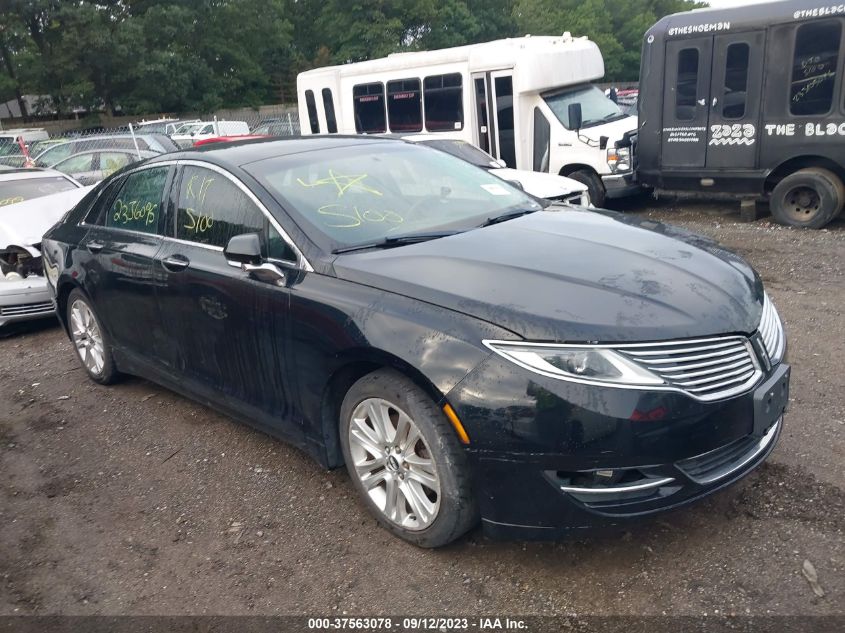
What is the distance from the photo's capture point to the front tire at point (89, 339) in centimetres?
510

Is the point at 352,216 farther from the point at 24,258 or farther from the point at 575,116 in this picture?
the point at 575,116

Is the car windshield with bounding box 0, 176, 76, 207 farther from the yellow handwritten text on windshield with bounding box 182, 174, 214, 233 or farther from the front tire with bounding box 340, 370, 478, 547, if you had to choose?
the front tire with bounding box 340, 370, 478, 547

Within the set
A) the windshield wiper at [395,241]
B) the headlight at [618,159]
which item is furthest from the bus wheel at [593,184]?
the windshield wiper at [395,241]

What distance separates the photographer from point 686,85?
9.75m

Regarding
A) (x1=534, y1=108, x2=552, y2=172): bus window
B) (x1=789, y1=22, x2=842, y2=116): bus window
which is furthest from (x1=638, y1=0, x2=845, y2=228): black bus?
(x1=534, y1=108, x2=552, y2=172): bus window

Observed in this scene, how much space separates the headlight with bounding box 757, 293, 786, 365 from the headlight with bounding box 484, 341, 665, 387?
674 millimetres

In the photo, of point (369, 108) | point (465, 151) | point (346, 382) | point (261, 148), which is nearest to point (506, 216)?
point (346, 382)

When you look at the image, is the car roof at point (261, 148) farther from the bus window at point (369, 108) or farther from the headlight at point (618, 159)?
the bus window at point (369, 108)

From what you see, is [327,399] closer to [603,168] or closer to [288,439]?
[288,439]

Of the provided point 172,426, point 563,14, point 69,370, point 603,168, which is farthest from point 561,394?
point 563,14

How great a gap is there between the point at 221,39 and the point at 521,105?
38.2 meters

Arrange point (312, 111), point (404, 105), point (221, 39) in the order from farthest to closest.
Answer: point (221, 39) → point (312, 111) → point (404, 105)

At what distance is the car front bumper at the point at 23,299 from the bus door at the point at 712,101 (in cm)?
779

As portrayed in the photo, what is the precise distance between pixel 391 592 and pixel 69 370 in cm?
407
